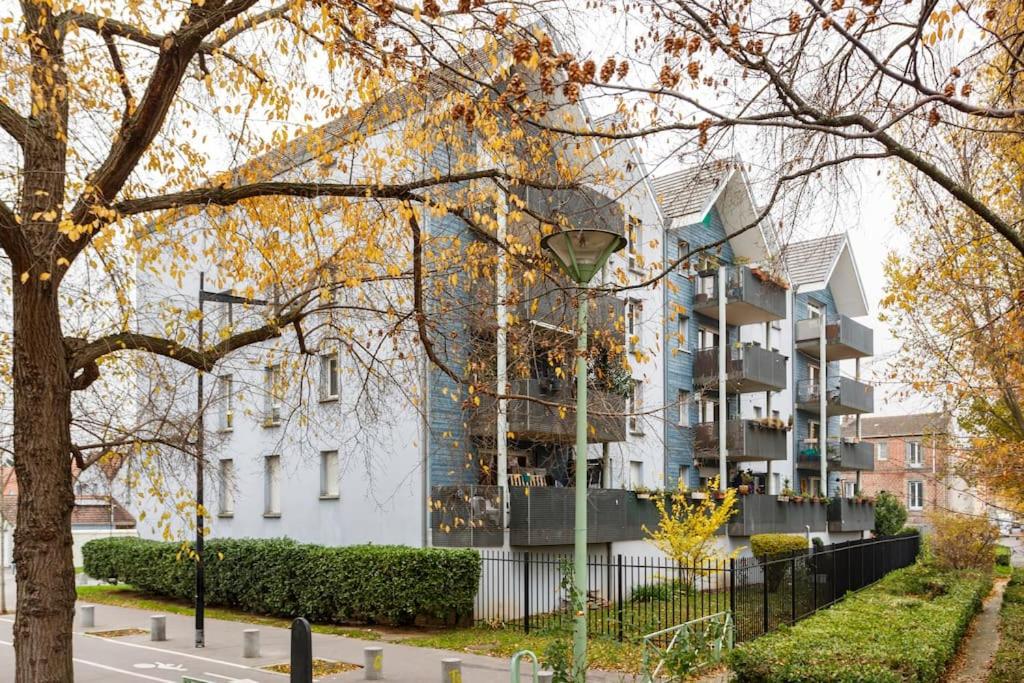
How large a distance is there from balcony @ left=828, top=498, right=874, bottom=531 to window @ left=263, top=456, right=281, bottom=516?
21095 millimetres

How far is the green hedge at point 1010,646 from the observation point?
13039mm

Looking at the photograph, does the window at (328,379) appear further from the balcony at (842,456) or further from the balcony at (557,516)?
the balcony at (842,456)

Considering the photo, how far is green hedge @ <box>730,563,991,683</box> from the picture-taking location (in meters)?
10.9

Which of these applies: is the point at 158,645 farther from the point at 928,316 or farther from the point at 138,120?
the point at 928,316

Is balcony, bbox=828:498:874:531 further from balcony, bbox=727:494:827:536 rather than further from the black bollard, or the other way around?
the black bollard

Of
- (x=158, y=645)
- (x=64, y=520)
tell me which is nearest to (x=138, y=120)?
(x=64, y=520)

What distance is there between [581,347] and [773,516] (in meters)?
25.4

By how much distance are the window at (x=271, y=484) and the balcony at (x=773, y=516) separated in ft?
42.1

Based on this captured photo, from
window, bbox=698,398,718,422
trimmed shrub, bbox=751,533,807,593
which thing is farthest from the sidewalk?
window, bbox=698,398,718,422

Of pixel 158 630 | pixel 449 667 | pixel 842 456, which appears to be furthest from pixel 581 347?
pixel 842 456

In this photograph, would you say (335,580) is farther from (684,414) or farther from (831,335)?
(831,335)

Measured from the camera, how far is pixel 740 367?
31.1m

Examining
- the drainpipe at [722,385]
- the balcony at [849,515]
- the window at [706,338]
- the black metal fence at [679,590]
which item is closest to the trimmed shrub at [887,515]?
the balcony at [849,515]

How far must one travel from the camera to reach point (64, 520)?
31.9 feet
